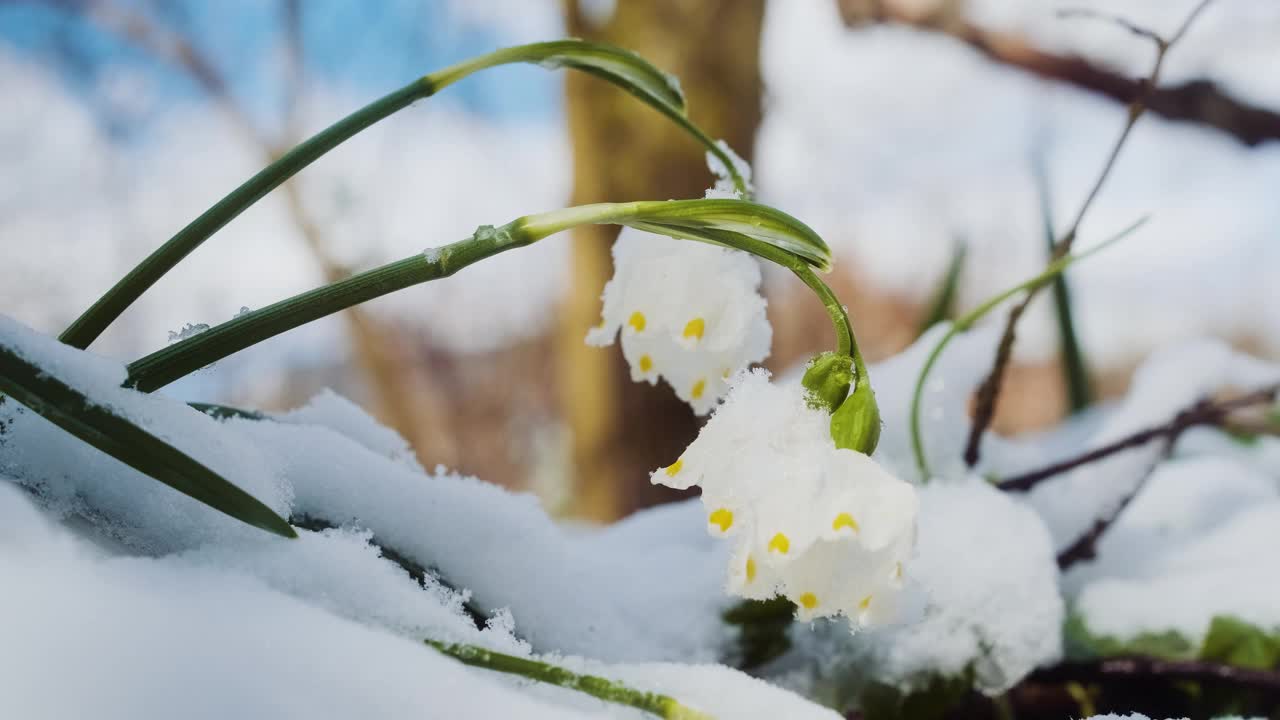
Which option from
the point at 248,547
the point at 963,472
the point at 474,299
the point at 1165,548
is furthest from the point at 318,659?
the point at 474,299

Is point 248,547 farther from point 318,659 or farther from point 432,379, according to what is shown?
point 432,379

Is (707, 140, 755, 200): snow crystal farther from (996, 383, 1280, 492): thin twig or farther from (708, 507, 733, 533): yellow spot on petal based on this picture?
(996, 383, 1280, 492): thin twig

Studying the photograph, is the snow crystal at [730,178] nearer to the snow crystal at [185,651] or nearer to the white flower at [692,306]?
the white flower at [692,306]

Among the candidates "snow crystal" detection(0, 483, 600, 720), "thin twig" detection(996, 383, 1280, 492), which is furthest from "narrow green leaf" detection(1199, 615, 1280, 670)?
"snow crystal" detection(0, 483, 600, 720)

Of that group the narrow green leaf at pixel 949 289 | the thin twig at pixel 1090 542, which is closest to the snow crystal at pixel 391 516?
the thin twig at pixel 1090 542

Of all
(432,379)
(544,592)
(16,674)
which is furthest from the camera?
(432,379)
